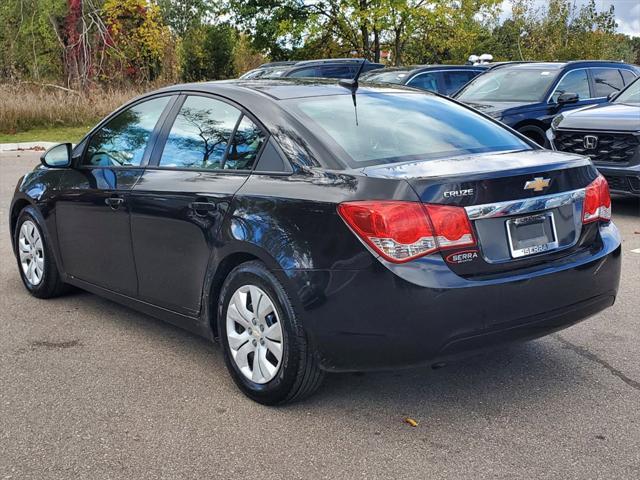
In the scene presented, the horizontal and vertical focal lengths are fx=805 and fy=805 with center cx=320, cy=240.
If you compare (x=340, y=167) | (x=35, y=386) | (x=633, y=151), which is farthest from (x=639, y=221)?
(x=35, y=386)

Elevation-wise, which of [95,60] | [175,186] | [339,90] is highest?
[95,60]

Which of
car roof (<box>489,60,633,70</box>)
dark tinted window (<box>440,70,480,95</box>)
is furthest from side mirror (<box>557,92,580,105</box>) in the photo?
dark tinted window (<box>440,70,480,95</box>)

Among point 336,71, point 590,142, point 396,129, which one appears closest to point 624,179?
point 590,142

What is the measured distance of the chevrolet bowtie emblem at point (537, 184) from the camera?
3.62 meters

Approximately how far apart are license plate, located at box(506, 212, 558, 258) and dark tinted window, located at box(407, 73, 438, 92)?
1076 cm

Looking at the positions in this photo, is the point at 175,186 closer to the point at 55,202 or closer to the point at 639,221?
the point at 55,202

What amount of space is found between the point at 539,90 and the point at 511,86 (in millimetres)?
480

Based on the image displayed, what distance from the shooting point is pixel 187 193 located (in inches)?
169

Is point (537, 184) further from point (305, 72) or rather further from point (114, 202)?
point (305, 72)

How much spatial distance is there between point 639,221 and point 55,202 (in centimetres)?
621

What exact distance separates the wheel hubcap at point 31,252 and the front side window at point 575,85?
25.5ft

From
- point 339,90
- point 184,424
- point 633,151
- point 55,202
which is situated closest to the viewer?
point 184,424

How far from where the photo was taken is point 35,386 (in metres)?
4.18

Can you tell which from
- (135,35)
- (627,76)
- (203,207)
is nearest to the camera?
(203,207)
